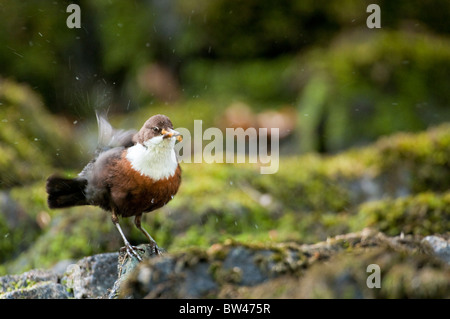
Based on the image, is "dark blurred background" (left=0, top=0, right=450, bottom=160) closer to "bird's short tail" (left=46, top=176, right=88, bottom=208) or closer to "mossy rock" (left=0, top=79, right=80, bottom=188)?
"mossy rock" (left=0, top=79, right=80, bottom=188)

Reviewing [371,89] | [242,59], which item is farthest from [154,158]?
[242,59]

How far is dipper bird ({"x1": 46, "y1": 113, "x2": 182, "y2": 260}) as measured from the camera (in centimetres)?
412

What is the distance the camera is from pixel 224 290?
281 cm

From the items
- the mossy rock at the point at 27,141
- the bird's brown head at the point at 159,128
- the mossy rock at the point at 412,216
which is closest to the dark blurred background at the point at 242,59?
the mossy rock at the point at 27,141

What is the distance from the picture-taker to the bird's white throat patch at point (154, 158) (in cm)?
413

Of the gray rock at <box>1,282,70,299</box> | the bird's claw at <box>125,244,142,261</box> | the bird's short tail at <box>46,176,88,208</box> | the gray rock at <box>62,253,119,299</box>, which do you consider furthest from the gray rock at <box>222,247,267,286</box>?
the bird's short tail at <box>46,176,88,208</box>

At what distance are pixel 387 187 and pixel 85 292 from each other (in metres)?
3.59

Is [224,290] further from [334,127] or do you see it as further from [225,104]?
[225,104]

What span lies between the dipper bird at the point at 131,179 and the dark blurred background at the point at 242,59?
4495 mm

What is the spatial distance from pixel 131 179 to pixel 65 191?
609mm

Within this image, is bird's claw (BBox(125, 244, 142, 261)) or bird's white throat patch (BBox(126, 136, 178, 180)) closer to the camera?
bird's claw (BBox(125, 244, 142, 261))

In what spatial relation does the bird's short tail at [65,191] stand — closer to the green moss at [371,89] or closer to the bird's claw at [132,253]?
the bird's claw at [132,253]

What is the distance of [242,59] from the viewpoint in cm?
1002

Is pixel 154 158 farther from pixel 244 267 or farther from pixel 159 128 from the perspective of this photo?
pixel 244 267
